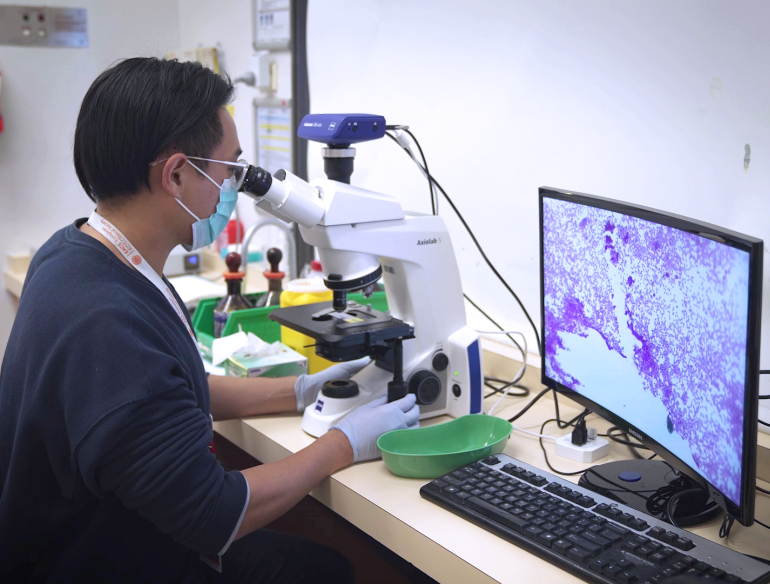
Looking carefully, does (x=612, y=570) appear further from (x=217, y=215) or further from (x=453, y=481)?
(x=217, y=215)

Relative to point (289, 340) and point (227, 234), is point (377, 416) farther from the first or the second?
point (227, 234)

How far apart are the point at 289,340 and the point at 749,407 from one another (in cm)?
102

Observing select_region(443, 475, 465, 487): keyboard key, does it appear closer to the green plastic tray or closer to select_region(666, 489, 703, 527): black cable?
select_region(666, 489, 703, 527): black cable

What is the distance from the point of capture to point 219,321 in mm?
1730

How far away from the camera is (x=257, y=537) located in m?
1.37

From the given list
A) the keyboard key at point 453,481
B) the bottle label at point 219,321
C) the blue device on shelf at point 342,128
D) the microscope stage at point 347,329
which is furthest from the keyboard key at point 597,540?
the bottle label at point 219,321

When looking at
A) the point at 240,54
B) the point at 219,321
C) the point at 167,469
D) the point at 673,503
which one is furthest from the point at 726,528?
the point at 240,54

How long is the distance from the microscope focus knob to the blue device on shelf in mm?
450

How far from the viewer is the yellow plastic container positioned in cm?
157

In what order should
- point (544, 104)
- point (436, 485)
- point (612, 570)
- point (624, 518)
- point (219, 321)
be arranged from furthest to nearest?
point (219, 321), point (544, 104), point (436, 485), point (624, 518), point (612, 570)

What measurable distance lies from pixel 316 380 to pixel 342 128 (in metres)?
0.49

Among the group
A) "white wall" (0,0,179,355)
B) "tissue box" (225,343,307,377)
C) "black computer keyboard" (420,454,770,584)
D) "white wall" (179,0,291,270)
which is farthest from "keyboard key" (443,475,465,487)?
"white wall" (0,0,179,355)

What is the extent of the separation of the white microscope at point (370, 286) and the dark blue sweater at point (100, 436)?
266 mm

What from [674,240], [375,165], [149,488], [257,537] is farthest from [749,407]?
[375,165]
